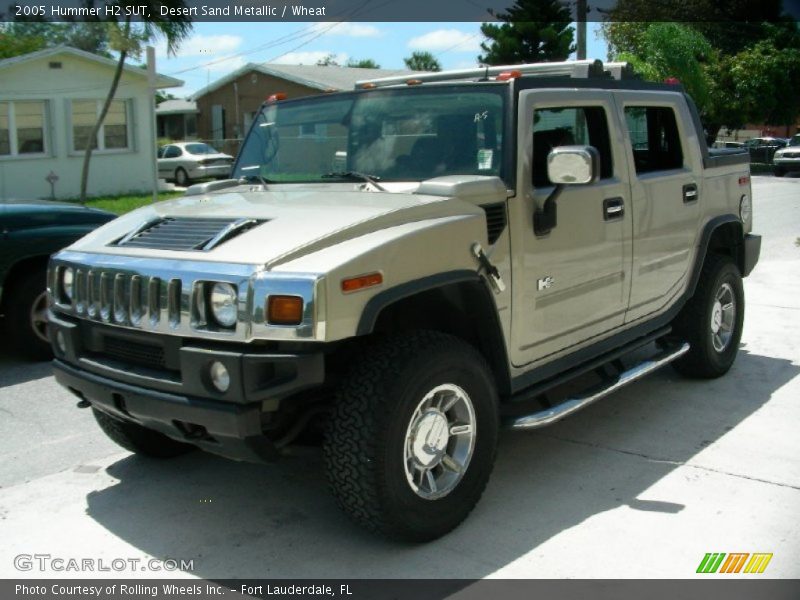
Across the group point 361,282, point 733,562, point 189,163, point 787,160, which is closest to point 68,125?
point 189,163

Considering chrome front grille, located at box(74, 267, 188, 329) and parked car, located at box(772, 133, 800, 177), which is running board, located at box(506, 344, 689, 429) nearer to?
chrome front grille, located at box(74, 267, 188, 329)

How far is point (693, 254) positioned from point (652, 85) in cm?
114

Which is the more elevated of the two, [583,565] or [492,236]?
[492,236]

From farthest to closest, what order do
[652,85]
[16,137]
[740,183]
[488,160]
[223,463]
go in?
[16,137] → [740,183] → [652,85] → [223,463] → [488,160]

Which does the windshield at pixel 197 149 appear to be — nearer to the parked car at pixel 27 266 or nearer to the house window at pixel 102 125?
the house window at pixel 102 125

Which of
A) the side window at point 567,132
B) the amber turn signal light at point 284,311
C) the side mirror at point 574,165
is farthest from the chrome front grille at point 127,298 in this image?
the side window at point 567,132

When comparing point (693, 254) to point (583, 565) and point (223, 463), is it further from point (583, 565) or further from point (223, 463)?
point (223, 463)

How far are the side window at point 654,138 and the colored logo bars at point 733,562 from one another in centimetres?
246

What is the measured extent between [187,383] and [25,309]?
3717 millimetres

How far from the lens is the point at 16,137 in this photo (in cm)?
2148

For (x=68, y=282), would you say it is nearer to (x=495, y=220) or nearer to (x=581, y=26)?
(x=495, y=220)

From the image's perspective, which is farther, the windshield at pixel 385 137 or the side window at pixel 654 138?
the side window at pixel 654 138

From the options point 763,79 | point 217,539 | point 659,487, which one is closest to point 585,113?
point 659,487

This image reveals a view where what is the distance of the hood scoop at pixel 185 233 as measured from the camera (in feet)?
12.3
